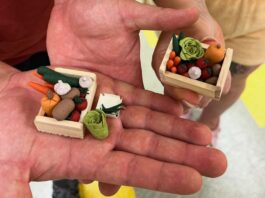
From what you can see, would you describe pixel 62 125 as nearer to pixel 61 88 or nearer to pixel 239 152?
pixel 61 88

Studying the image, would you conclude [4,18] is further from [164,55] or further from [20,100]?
[164,55]

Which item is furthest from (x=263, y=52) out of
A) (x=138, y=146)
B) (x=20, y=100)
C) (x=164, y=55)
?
(x=20, y=100)

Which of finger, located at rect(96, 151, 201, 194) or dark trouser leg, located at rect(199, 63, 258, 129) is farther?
dark trouser leg, located at rect(199, 63, 258, 129)

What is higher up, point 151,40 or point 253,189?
point 151,40

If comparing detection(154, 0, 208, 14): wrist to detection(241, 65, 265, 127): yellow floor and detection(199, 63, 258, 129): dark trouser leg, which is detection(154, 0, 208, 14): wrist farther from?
detection(241, 65, 265, 127): yellow floor

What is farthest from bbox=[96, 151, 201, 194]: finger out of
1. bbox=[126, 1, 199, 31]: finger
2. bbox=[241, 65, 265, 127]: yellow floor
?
bbox=[241, 65, 265, 127]: yellow floor

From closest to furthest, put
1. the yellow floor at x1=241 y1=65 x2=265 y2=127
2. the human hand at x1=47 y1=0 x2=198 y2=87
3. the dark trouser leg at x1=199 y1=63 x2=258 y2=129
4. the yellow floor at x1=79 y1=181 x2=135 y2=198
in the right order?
1. the human hand at x1=47 y1=0 x2=198 y2=87
2. the dark trouser leg at x1=199 y1=63 x2=258 y2=129
3. the yellow floor at x1=79 y1=181 x2=135 y2=198
4. the yellow floor at x1=241 y1=65 x2=265 y2=127
